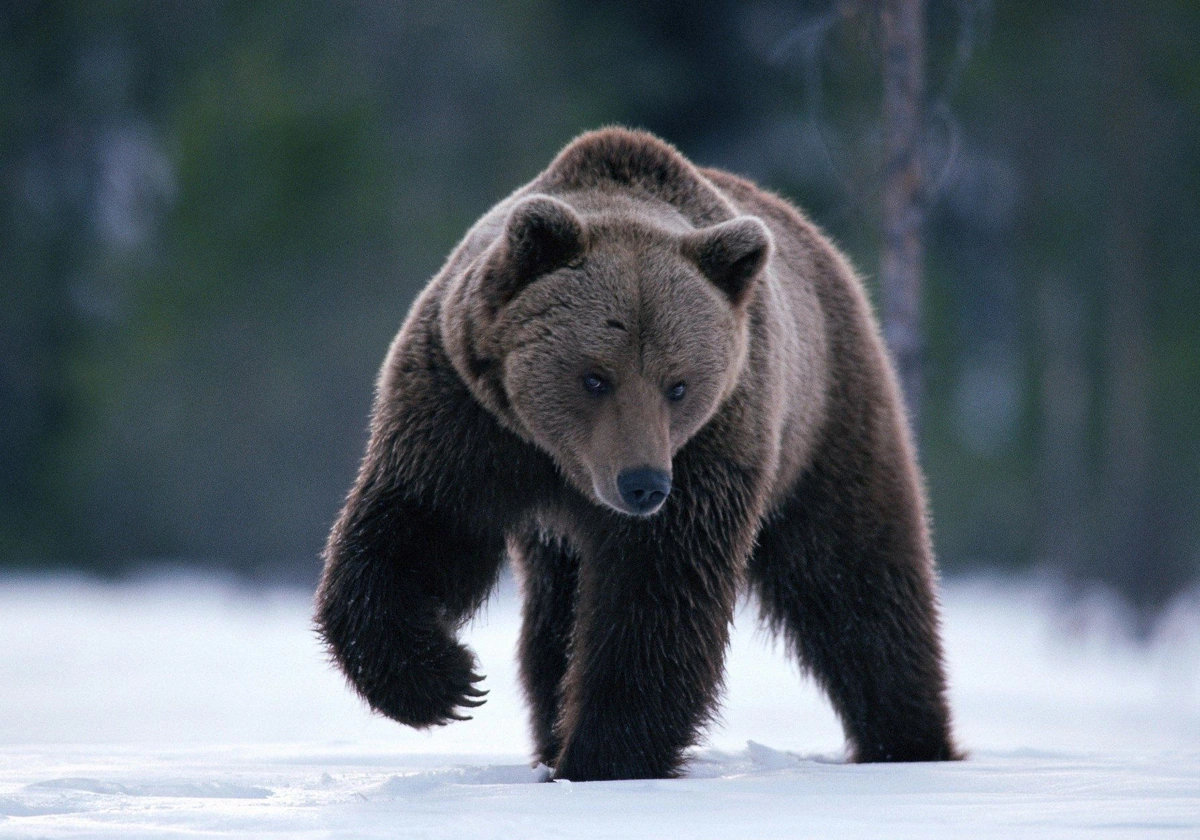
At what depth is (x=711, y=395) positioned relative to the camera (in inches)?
175

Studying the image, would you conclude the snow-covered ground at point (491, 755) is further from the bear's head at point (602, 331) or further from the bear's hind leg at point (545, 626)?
the bear's head at point (602, 331)

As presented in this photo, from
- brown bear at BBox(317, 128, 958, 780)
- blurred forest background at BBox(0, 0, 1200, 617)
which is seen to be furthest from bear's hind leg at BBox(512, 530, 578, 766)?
blurred forest background at BBox(0, 0, 1200, 617)

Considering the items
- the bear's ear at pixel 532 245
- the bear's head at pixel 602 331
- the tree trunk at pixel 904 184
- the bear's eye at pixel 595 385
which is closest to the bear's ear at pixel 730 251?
the bear's head at pixel 602 331

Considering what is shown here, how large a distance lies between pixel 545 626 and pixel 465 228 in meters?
16.3

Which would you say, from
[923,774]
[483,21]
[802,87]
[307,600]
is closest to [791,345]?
[923,774]

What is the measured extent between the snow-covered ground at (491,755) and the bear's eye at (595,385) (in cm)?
107

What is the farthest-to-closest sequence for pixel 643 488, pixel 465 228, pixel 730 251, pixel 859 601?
pixel 465 228 → pixel 859 601 → pixel 730 251 → pixel 643 488

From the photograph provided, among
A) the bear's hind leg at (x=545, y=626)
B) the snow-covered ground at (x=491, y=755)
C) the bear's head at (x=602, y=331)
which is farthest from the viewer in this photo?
the bear's hind leg at (x=545, y=626)

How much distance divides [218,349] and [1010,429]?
40.2 feet

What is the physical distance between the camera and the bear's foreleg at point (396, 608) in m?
4.55

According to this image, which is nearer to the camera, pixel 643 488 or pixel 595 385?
pixel 643 488

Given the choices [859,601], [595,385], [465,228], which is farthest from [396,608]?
[465,228]

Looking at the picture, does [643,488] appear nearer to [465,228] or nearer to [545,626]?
[545,626]

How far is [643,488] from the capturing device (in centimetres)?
409
